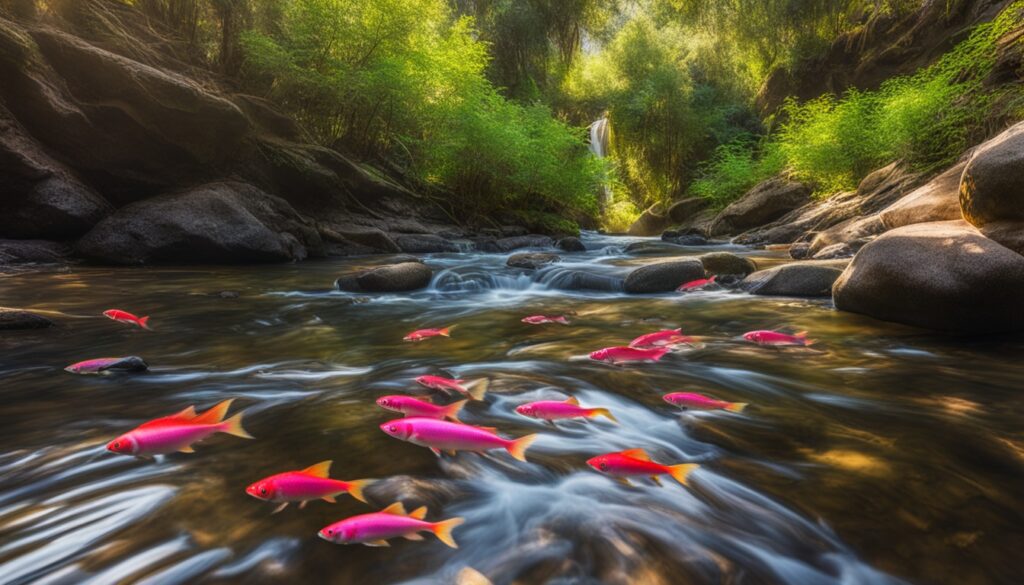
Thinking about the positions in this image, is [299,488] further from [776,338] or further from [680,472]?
[776,338]

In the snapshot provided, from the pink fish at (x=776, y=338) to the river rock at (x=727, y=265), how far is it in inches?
162

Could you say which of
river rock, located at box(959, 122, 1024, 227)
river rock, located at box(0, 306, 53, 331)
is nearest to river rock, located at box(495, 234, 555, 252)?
river rock, located at box(959, 122, 1024, 227)

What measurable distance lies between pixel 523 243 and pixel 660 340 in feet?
39.2

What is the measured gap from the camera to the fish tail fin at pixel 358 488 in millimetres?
1650

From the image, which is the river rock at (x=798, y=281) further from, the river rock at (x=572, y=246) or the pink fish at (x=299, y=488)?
the river rock at (x=572, y=246)

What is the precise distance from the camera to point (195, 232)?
30.8 ft

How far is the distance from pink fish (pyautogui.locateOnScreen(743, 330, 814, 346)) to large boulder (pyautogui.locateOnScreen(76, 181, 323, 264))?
9.68 meters

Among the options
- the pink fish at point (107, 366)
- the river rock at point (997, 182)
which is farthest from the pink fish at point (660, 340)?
the pink fish at point (107, 366)

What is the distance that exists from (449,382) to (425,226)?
13083 millimetres

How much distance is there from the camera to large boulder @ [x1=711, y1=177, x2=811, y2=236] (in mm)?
16156

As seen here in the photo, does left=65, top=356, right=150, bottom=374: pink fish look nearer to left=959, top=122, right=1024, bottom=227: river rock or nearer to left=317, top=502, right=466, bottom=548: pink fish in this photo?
left=317, top=502, right=466, bottom=548: pink fish

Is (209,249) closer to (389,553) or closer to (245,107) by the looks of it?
(245,107)

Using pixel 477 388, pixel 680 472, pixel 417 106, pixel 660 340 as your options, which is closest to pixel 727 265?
pixel 660 340

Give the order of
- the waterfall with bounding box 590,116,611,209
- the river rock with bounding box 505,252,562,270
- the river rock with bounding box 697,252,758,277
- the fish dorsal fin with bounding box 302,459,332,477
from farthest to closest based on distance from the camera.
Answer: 1. the waterfall with bounding box 590,116,611,209
2. the river rock with bounding box 505,252,562,270
3. the river rock with bounding box 697,252,758,277
4. the fish dorsal fin with bounding box 302,459,332,477
